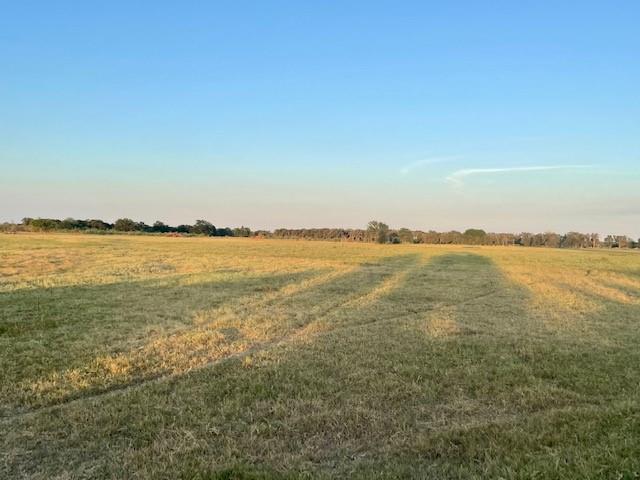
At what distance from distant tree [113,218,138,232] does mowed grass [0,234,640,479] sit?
441ft

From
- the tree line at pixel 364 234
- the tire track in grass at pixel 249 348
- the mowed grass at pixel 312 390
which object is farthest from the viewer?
the tree line at pixel 364 234

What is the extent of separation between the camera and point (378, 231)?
136375mm

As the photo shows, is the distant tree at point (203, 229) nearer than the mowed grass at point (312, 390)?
No

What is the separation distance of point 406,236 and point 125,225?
2981 inches

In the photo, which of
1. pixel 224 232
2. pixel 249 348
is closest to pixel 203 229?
pixel 224 232

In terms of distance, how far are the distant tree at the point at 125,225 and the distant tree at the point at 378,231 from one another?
64.4 metres

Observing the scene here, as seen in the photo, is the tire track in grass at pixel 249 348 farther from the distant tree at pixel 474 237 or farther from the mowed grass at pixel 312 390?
the distant tree at pixel 474 237

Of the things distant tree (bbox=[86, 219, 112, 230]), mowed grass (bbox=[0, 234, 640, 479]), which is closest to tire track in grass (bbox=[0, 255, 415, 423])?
mowed grass (bbox=[0, 234, 640, 479])

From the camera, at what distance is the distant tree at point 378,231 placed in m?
130

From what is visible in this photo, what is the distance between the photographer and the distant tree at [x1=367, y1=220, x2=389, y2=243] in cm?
12985

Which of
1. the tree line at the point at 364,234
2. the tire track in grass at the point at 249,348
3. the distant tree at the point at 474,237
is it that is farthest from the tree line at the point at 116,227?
the tire track in grass at the point at 249,348

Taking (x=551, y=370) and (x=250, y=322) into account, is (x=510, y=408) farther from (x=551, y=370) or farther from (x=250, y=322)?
(x=250, y=322)

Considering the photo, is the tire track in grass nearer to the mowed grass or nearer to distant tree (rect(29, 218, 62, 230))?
the mowed grass

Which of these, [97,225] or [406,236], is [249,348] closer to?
[406,236]
